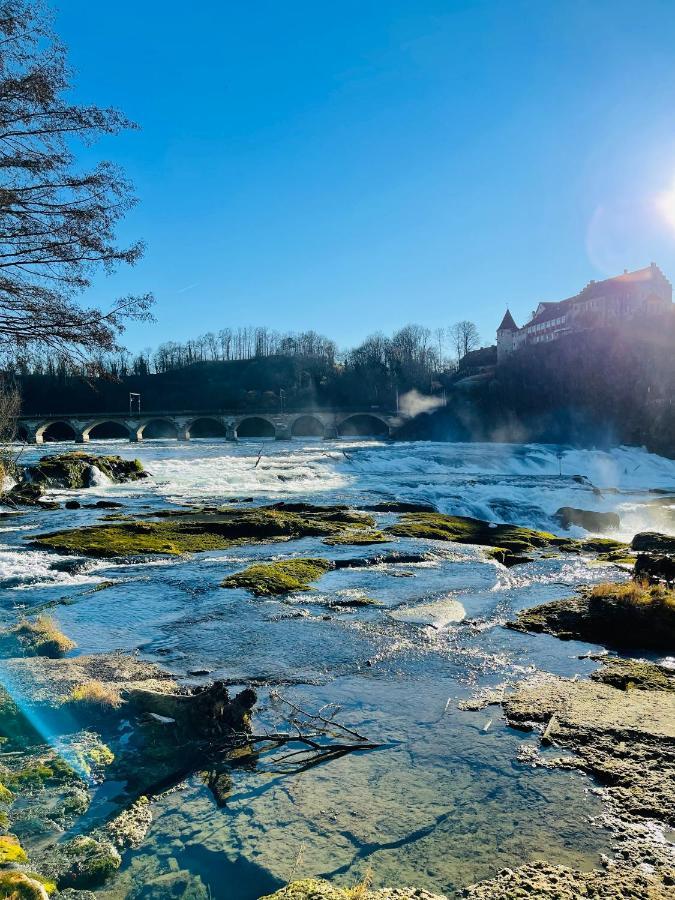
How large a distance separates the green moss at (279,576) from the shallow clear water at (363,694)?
0.42m

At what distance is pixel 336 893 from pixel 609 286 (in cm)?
10473

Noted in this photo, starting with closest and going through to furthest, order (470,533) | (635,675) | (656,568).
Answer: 1. (635,675)
2. (656,568)
3. (470,533)

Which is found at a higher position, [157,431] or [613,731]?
[157,431]

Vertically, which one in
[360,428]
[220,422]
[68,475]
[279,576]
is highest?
[220,422]

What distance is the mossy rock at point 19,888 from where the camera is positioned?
3064 mm

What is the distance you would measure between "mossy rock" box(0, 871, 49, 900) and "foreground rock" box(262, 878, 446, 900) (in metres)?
1.36

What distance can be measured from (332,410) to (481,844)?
8245 cm

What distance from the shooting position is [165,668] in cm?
795

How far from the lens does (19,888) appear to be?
3.12m

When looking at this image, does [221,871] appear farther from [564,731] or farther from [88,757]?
[564,731]

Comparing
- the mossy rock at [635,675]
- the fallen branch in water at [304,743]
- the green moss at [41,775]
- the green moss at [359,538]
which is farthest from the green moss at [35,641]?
the green moss at [359,538]

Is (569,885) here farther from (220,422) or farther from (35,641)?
(220,422)

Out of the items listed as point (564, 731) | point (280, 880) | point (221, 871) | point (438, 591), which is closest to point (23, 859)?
point (221, 871)

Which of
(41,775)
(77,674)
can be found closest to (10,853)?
(41,775)
